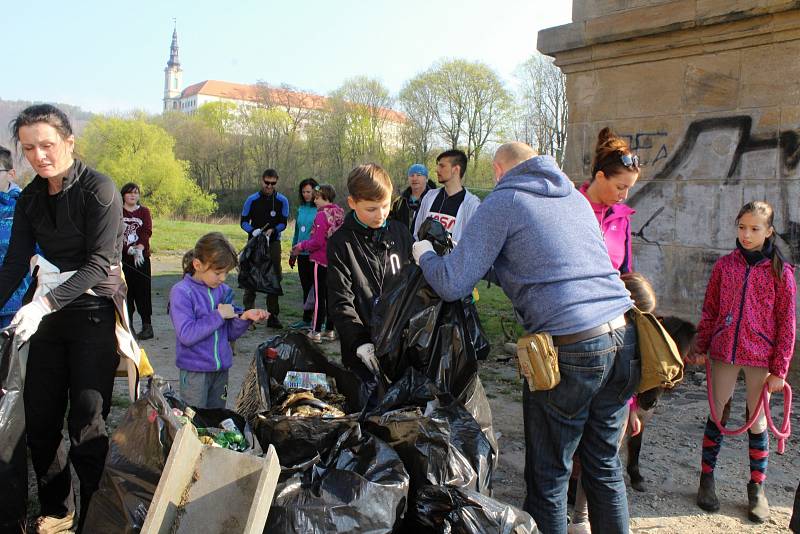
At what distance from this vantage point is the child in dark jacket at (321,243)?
6.95 metres

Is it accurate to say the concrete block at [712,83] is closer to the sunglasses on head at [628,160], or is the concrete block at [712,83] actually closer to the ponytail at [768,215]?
the ponytail at [768,215]

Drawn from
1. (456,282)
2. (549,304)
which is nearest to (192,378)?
(456,282)

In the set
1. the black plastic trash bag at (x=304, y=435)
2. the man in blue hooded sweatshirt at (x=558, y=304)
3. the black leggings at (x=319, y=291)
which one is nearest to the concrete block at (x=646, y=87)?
the black leggings at (x=319, y=291)

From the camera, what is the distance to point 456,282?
231 centimetres

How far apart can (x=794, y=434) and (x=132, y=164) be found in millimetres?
45755

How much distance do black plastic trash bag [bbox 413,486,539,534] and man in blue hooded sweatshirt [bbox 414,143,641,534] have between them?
40 centimetres

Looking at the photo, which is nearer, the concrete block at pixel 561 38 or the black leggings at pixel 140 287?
the concrete block at pixel 561 38

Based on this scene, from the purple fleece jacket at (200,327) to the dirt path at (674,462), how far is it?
53.7 inches

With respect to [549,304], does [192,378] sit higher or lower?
lower

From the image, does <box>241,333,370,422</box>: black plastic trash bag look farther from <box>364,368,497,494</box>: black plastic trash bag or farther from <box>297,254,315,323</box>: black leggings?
<box>297,254,315,323</box>: black leggings

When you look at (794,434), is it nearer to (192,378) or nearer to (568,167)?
(568,167)

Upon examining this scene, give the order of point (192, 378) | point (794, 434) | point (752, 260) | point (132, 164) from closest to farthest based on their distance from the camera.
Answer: point (192, 378) < point (752, 260) < point (794, 434) < point (132, 164)

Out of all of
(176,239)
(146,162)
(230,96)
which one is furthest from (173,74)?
(176,239)

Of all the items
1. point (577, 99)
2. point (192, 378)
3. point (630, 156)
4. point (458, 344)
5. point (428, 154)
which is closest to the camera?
point (458, 344)
